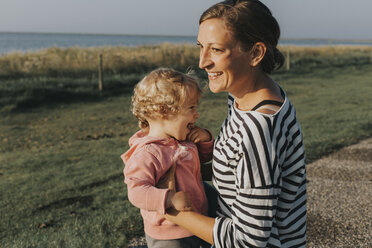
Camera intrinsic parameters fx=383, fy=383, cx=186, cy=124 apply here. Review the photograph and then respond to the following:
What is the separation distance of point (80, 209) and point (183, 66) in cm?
1752

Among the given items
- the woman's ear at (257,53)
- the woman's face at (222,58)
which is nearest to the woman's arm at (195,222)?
the woman's face at (222,58)

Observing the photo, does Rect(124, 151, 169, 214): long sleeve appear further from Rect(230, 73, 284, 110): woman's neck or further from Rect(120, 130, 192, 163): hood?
Rect(230, 73, 284, 110): woman's neck

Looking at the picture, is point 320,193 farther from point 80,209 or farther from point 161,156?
point 161,156

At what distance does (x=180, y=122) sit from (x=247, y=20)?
2.21 feet

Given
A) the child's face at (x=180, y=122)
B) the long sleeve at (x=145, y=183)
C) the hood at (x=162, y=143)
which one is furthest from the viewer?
the child's face at (x=180, y=122)

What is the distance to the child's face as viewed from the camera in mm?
2041

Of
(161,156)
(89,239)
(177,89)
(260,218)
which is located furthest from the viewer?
(89,239)

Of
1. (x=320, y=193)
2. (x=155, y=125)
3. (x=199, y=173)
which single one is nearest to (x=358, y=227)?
(x=320, y=193)

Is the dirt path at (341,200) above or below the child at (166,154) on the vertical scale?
below

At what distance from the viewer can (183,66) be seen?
2164 cm

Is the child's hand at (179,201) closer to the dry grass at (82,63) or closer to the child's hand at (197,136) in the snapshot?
the child's hand at (197,136)

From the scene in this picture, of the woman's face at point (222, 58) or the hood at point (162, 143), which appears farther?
the hood at point (162, 143)

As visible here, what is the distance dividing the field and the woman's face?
2.17 meters

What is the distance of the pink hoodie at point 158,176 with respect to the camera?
Result: 1.72 metres
